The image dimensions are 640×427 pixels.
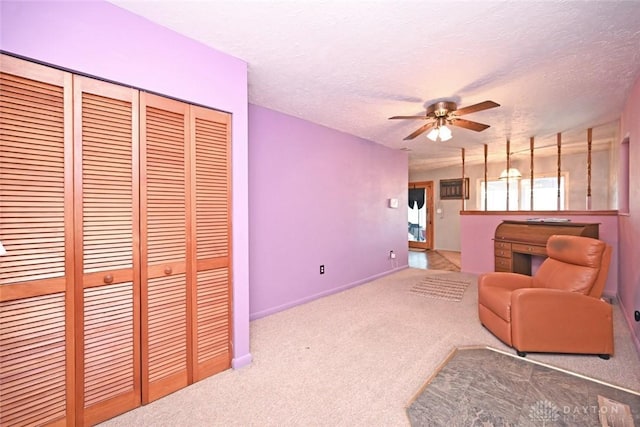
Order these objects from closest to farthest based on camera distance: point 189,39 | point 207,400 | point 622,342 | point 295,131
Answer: point 207,400 < point 189,39 < point 622,342 < point 295,131

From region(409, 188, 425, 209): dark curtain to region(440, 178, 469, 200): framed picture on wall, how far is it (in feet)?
2.07

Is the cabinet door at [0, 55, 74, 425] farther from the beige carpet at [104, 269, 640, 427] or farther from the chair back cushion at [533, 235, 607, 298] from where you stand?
the chair back cushion at [533, 235, 607, 298]

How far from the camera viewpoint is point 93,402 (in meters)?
1.61

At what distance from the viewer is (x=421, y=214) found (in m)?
8.60

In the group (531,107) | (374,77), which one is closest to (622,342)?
(531,107)

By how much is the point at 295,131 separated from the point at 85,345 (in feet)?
9.52

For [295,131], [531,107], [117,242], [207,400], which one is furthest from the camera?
[295,131]

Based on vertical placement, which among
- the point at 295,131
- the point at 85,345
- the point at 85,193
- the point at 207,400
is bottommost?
the point at 207,400

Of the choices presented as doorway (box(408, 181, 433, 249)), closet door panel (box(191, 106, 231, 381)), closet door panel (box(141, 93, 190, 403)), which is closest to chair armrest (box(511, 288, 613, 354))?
closet door panel (box(191, 106, 231, 381))

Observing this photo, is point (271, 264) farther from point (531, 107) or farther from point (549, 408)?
point (531, 107)

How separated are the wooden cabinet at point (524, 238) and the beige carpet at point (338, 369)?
106 centimetres

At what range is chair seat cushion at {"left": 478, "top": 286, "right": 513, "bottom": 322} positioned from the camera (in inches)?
94.4

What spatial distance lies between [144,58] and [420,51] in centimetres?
192

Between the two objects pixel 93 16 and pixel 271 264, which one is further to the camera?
pixel 271 264
